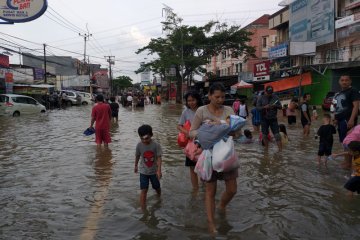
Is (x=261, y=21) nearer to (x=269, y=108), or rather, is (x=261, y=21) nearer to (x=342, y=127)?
(x=269, y=108)

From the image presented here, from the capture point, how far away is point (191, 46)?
5003 centimetres

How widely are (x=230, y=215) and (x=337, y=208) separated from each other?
4.83 feet

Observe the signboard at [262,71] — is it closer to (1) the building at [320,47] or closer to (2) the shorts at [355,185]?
(1) the building at [320,47]

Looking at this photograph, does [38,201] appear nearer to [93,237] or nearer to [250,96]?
[93,237]

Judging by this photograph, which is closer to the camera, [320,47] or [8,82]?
[8,82]

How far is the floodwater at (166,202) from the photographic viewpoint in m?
4.83

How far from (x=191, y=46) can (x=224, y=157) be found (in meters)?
46.3

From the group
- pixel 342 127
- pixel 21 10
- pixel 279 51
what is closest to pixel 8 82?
pixel 279 51

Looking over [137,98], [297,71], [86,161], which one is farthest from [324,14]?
[86,161]

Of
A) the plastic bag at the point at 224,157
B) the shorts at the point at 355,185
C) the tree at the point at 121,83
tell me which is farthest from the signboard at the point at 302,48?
the tree at the point at 121,83

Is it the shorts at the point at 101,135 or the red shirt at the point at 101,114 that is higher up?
the red shirt at the point at 101,114

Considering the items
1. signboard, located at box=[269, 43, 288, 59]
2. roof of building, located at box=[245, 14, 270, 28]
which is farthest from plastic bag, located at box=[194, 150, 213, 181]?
roof of building, located at box=[245, 14, 270, 28]

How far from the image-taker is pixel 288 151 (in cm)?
1096

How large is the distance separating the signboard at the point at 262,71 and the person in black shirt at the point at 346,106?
31.9 metres
